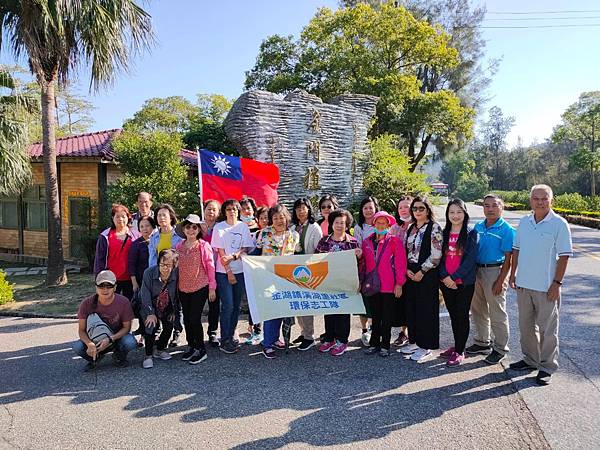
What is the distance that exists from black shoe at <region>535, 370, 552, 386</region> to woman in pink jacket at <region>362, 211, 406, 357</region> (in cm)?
137

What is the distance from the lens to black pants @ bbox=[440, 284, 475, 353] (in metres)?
4.27

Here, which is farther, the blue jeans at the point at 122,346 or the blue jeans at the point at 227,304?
the blue jeans at the point at 227,304

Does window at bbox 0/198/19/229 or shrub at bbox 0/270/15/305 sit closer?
shrub at bbox 0/270/15/305

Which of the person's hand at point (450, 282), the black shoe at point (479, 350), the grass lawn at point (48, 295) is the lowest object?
the black shoe at point (479, 350)

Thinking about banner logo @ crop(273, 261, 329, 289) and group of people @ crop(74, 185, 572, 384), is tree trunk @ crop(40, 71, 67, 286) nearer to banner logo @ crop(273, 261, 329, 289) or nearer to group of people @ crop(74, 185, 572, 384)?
group of people @ crop(74, 185, 572, 384)

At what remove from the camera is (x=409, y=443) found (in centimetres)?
298

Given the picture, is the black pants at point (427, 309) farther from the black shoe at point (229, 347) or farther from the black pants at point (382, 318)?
Result: the black shoe at point (229, 347)

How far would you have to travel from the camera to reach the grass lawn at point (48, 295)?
22.7ft

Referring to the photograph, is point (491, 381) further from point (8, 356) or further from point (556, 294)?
point (8, 356)

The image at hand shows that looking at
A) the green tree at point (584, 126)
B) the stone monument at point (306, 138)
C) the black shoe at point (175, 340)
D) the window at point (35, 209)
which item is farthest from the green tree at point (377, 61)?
the green tree at point (584, 126)

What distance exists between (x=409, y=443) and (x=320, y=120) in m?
7.86

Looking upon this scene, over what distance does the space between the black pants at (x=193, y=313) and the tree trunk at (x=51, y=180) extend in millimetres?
5706

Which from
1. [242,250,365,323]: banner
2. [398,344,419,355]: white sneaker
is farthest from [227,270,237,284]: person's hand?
[398,344,419,355]: white sneaker

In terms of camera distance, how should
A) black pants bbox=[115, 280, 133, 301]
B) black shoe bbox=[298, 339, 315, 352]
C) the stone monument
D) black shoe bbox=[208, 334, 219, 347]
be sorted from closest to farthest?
black shoe bbox=[298, 339, 315, 352]
black shoe bbox=[208, 334, 219, 347]
black pants bbox=[115, 280, 133, 301]
the stone monument
